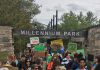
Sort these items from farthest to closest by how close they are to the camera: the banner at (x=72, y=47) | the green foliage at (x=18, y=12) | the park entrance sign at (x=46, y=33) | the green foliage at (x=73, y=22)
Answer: the green foliage at (x=73, y=22) < the green foliage at (x=18, y=12) < the park entrance sign at (x=46, y=33) < the banner at (x=72, y=47)

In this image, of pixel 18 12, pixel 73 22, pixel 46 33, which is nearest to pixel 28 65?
pixel 46 33

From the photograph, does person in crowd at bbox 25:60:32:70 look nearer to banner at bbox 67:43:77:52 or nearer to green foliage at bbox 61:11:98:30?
banner at bbox 67:43:77:52

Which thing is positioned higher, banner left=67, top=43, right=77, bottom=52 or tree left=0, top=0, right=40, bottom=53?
tree left=0, top=0, right=40, bottom=53

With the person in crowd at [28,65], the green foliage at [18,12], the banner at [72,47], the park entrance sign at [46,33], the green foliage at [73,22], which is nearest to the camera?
the person in crowd at [28,65]

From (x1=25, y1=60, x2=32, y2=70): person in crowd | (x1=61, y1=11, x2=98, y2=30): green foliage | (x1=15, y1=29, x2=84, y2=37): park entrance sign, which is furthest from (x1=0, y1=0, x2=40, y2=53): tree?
(x1=61, y1=11, x2=98, y2=30): green foliage

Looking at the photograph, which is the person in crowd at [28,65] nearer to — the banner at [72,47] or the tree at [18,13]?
the banner at [72,47]

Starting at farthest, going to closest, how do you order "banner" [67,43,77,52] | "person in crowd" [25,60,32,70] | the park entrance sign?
the park entrance sign, "banner" [67,43,77,52], "person in crowd" [25,60,32,70]

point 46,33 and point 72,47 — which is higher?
point 46,33

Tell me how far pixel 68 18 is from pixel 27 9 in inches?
1504

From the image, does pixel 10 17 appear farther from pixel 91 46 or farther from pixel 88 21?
pixel 88 21

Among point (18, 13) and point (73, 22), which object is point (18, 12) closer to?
point (18, 13)

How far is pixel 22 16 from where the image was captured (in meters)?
43.2

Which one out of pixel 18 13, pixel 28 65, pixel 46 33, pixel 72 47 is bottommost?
pixel 28 65

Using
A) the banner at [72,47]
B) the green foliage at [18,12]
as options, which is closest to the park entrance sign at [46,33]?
the banner at [72,47]
